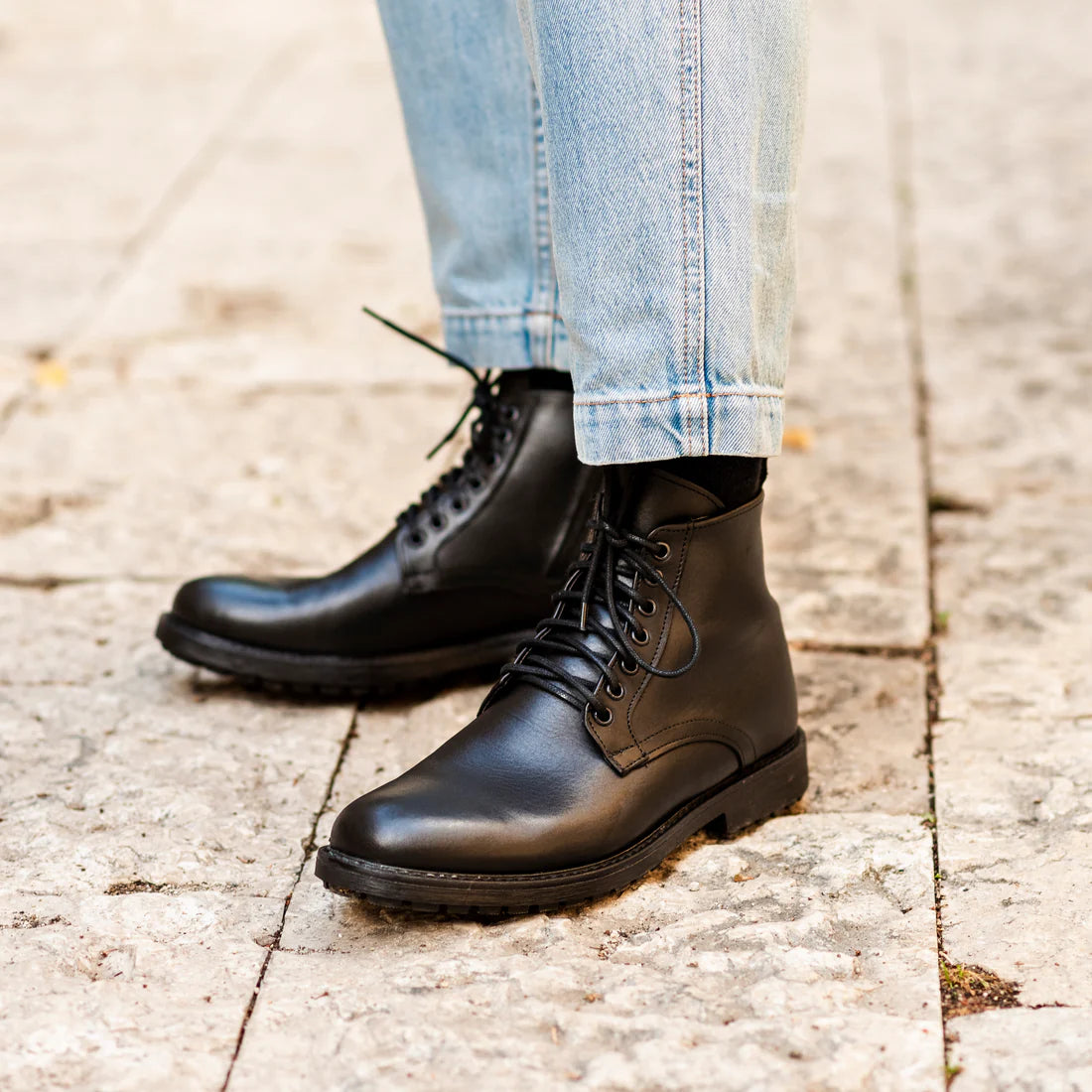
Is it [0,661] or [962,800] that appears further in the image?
[0,661]

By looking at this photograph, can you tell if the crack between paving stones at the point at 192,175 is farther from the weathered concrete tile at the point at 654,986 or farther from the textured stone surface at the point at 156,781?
the weathered concrete tile at the point at 654,986

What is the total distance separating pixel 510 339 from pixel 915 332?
1394mm

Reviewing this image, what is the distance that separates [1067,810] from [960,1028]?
0.35 metres

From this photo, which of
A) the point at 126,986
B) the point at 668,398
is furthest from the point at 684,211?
the point at 126,986

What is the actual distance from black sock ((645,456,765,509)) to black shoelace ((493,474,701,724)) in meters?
0.06

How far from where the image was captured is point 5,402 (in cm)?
234

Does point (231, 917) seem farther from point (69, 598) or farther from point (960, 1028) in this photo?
point (69, 598)

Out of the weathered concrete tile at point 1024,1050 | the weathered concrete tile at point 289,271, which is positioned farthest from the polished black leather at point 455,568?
the weathered concrete tile at point 289,271

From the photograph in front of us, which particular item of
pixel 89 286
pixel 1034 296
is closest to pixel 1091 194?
pixel 1034 296

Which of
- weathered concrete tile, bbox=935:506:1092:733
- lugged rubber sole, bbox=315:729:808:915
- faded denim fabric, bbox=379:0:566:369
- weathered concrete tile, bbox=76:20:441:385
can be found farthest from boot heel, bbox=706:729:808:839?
weathered concrete tile, bbox=76:20:441:385

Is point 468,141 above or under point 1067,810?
above

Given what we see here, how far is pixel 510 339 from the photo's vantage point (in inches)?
58.4

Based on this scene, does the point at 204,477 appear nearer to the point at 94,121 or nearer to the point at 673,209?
the point at 673,209

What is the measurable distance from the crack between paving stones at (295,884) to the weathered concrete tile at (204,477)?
421 millimetres
